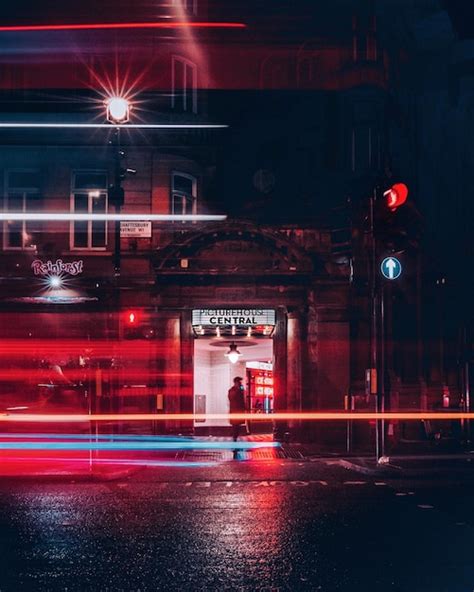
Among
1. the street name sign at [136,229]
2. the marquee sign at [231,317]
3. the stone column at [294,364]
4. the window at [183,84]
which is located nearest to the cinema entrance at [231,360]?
the marquee sign at [231,317]

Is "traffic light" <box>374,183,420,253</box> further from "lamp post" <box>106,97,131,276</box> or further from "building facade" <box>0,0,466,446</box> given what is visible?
"building facade" <box>0,0,466,446</box>

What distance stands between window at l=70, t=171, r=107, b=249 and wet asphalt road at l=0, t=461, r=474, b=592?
1240 cm

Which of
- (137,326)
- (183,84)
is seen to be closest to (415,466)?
(137,326)

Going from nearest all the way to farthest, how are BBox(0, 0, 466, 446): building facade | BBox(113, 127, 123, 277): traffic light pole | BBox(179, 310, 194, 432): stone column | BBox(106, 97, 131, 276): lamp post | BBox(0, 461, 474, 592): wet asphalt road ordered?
BBox(0, 461, 474, 592): wet asphalt road → BBox(106, 97, 131, 276): lamp post → BBox(113, 127, 123, 277): traffic light pole → BBox(0, 0, 466, 446): building facade → BBox(179, 310, 194, 432): stone column

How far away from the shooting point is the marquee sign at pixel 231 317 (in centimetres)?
2688

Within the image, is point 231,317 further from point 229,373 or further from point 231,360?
point 229,373

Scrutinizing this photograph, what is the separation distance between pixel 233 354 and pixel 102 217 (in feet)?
20.0

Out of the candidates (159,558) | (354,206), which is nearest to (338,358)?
(354,206)

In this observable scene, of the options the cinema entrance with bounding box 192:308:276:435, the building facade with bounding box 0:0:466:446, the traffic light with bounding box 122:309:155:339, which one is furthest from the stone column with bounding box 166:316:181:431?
the cinema entrance with bounding box 192:308:276:435

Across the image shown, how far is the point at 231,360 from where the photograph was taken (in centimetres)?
2758

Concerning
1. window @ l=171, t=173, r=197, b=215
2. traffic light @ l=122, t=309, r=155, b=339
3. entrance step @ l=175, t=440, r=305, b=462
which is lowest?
entrance step @ l=175, t=440, r=305, b=462

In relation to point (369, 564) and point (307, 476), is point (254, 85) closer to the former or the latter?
point (307, 476)

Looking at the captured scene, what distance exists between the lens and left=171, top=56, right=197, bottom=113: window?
26969 mm

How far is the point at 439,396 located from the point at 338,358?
20.5 ft
